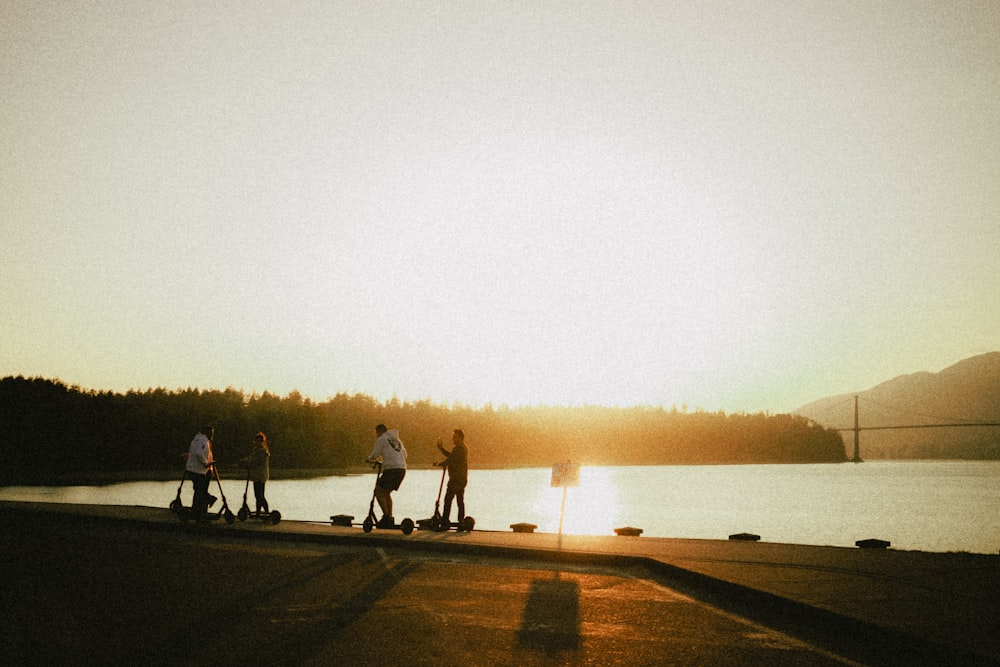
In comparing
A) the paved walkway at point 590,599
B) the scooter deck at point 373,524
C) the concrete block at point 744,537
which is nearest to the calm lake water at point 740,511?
the scooter deck at point 373,524

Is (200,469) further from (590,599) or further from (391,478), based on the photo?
(590,599)

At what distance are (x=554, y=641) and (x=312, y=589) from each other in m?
4.33

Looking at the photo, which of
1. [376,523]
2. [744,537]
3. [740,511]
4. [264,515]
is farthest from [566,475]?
[740,511]

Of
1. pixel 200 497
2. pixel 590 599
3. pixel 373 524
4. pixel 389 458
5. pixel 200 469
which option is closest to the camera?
pixel 590 599

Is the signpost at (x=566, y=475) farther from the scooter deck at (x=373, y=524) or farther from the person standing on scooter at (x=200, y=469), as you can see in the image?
the person standing on scooter at (x=200, y=469)

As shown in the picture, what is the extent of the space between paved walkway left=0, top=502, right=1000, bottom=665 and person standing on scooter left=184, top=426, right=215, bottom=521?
9.91 ft

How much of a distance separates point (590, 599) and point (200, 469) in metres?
13.4

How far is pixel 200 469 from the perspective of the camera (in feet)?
69.6

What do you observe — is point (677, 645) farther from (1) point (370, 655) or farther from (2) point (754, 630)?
(1) point (370, 655)

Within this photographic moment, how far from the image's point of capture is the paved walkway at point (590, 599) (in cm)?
773

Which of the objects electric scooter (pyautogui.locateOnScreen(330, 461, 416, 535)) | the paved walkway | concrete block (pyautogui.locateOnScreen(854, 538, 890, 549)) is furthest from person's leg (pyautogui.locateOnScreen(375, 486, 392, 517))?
concrete block (pyautogui.locateOnScreen(854, 538, 890, 549))

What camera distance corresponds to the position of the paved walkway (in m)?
7.73

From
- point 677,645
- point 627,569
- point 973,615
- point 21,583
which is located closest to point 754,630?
point 677,645

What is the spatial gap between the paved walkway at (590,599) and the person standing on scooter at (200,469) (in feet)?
9.91
